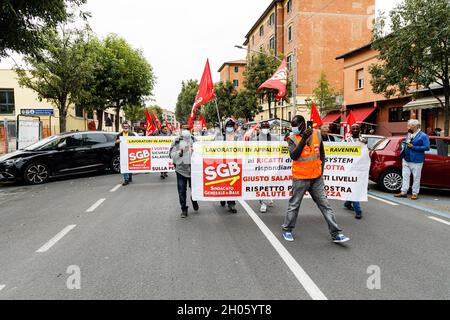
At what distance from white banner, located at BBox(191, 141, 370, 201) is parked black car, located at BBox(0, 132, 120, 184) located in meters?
7.51

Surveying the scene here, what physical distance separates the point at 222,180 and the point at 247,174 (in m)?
0.50

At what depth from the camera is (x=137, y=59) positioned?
3450cm

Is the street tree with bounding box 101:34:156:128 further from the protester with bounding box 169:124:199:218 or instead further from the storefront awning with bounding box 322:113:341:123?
the protester with bounding box 169:124:199:218

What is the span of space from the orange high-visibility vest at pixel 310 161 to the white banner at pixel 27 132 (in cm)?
1551

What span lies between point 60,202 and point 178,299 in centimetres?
631

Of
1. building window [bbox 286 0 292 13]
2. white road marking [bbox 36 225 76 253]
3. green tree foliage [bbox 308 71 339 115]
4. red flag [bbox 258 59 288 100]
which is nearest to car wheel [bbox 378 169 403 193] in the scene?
red flag [bbox 258 59 288 100]

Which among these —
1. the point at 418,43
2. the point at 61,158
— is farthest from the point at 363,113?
the point at 61,158

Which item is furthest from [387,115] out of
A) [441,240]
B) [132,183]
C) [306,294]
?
[306,294]

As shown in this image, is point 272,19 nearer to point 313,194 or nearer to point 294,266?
point 313,194

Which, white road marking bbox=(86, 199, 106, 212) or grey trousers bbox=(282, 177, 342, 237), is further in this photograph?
white road marking bbox=(86, 199, 106, 212)

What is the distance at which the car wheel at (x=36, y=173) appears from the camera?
11.9 meters

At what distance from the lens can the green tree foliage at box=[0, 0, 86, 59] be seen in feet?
29.5

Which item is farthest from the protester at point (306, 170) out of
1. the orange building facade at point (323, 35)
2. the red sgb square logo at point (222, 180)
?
the orange building facade at point (323, 35)

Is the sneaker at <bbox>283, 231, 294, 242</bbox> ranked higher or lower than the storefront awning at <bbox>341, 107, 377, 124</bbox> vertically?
lower
